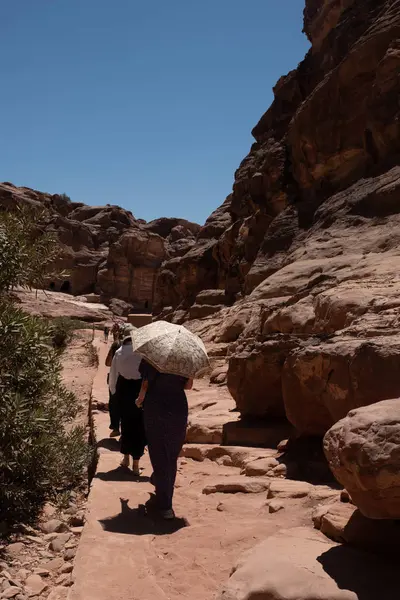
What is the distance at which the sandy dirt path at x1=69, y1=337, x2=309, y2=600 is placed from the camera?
3.04 m

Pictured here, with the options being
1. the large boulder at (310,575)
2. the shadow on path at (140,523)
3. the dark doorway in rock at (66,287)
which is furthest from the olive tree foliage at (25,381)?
the dark doorway in rock at (66,287)

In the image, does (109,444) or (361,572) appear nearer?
(361,572)

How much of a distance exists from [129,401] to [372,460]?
12.6ft

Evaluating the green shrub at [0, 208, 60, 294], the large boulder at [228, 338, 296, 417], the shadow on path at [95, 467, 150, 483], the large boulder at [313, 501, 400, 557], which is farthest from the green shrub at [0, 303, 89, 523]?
the large boulder at [313, 501, 400, 557]

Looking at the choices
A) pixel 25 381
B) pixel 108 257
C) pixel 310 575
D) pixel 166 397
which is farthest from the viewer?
pixel 108 257

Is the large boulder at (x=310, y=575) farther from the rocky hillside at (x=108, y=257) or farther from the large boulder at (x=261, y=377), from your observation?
the rocky hillside at (x=108, y=257)

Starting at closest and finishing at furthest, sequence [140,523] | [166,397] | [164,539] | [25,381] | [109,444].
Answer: [164,539], [140,523], [166,397], [25,381], [109,444]

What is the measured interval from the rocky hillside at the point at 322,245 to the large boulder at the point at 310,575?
171cm

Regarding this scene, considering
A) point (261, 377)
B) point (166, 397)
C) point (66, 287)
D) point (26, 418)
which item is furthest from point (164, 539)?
point (66, 287)

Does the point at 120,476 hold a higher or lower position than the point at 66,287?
lower

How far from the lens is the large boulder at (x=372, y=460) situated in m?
2.40

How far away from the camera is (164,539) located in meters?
3.83

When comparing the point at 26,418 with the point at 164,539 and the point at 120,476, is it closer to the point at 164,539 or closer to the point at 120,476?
the point at 120,476

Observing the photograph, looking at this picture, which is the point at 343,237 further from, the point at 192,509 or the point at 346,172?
the point at 192,509
